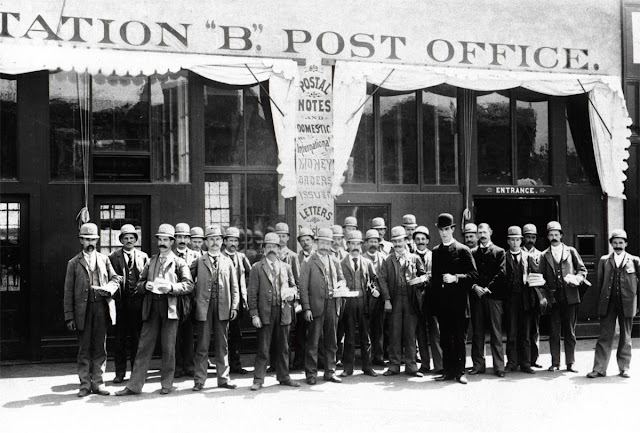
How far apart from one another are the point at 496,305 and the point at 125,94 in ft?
22.2

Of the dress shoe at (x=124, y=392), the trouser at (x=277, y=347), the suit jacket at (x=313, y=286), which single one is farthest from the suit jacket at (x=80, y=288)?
the suit jacket at (x=313, y=286)

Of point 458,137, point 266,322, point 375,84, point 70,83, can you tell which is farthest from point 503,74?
point 70,83

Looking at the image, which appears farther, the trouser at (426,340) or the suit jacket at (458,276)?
the trouser at (426,340)

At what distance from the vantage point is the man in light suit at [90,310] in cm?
908

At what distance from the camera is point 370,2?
12.8m

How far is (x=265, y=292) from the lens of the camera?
953 cm

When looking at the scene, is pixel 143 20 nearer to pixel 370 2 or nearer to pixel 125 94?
pixel 125 94

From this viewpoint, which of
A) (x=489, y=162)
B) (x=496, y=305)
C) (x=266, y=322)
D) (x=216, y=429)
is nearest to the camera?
(x=216, y=429)

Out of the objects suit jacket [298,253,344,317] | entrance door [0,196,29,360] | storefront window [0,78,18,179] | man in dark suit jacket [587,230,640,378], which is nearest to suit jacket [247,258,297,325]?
suit jacket [298,253,344,317]

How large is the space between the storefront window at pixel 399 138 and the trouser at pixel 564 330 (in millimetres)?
3617

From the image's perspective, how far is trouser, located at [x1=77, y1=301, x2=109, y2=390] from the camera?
9073 mm

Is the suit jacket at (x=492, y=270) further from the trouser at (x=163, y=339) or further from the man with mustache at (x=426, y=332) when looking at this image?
the trouser at (x=163, y=339)

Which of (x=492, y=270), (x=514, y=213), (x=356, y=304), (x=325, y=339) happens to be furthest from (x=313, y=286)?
(x=514, y=213)

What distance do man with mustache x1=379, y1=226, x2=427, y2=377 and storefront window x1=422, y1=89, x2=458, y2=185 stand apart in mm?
3113
